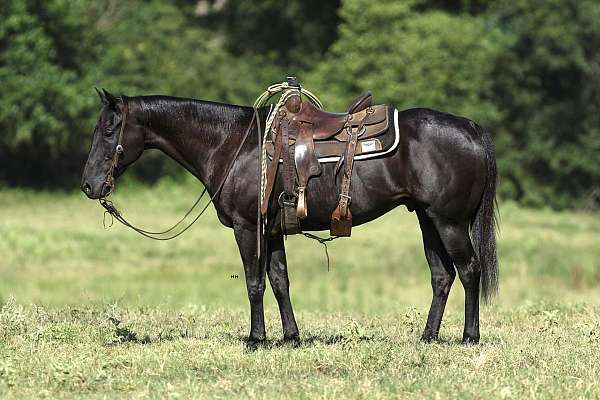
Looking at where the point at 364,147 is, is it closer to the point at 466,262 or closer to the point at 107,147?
the point at 466,262

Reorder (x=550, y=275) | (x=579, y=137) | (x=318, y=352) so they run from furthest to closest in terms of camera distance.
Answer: (x=579, y=137)
(x=550, y=275)
(x=318, y=352)

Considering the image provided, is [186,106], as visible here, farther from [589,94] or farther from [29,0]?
[589,94]

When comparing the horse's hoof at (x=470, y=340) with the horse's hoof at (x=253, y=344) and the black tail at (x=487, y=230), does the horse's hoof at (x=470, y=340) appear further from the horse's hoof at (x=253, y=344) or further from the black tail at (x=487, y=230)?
the horse's hoof at (x=253, y=344)

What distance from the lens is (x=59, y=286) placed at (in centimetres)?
1753

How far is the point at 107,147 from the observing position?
9.05 meters

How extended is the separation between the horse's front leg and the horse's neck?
1.76ft

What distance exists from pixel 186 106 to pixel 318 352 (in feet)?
8.36

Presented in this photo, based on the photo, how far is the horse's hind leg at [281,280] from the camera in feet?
30.2

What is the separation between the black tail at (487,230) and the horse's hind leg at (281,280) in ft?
5.67

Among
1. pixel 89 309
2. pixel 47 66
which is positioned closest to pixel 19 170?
pixel 47 66

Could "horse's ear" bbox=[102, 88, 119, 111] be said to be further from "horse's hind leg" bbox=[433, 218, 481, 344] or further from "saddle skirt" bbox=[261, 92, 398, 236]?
"horse's hind leg" bbox=[433, 218, 481, 344]

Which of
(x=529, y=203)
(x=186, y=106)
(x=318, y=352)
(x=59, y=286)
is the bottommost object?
(x=529, y=203)

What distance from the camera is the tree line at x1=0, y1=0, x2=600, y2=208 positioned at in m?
31.1

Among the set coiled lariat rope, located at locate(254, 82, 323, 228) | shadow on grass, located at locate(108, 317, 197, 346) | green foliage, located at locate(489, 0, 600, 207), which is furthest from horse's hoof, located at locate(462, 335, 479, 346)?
green foliage, located at locate(489, 0, 600, 207)
